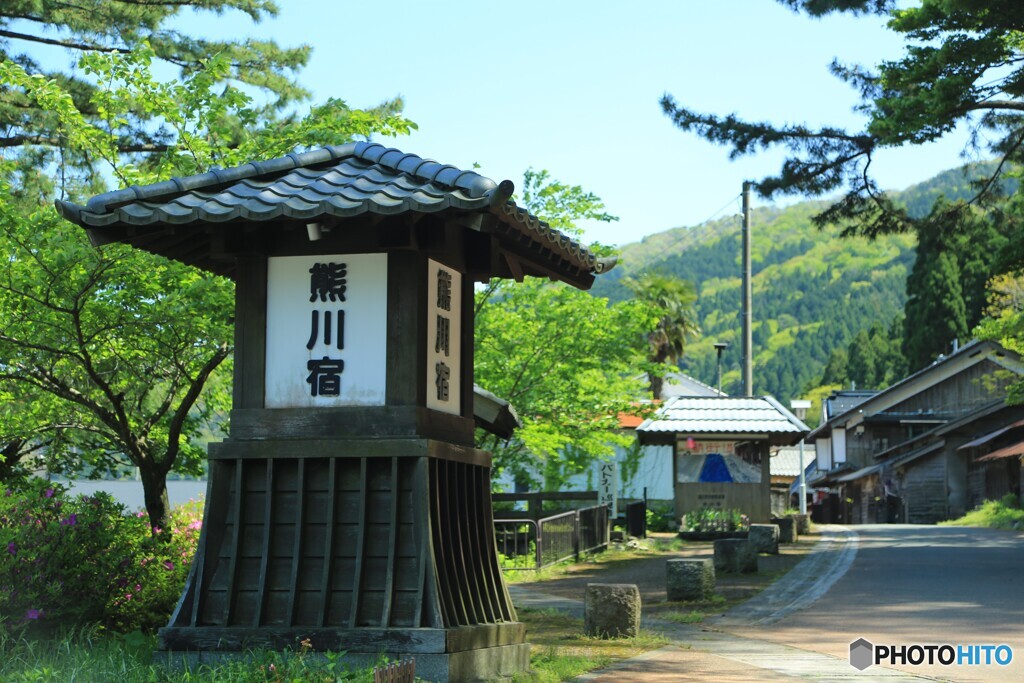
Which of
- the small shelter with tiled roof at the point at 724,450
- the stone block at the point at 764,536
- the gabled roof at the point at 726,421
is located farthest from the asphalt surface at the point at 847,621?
the gabled roof at the point at 726,421

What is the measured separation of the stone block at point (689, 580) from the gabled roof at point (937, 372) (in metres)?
31.0

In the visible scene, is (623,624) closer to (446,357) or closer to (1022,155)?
(446,357)

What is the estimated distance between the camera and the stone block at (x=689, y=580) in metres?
16.2

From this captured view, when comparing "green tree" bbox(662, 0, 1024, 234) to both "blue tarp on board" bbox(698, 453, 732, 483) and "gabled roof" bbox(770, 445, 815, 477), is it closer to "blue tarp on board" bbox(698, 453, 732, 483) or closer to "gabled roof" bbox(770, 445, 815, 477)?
"blue tarp on board" bbox(698, 453, 732, 483)

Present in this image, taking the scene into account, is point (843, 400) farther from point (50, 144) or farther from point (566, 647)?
point (566, 647)

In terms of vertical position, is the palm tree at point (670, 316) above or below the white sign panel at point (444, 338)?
above

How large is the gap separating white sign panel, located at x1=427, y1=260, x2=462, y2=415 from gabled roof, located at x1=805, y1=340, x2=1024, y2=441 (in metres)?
38.2

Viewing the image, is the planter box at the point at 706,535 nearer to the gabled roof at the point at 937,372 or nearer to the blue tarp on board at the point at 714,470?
the blue tarp on board at the point at 714,470

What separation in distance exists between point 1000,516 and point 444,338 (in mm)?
30384

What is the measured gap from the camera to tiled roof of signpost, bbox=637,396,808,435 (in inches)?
1137

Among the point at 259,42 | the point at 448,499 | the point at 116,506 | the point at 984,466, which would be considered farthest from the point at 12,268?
the point at 984,466

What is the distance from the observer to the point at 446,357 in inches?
377

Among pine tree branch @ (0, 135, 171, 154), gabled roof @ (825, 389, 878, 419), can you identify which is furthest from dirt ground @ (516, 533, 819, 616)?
gabled roof @ (825, 389, 878, 419)

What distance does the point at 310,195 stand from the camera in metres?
8.55
